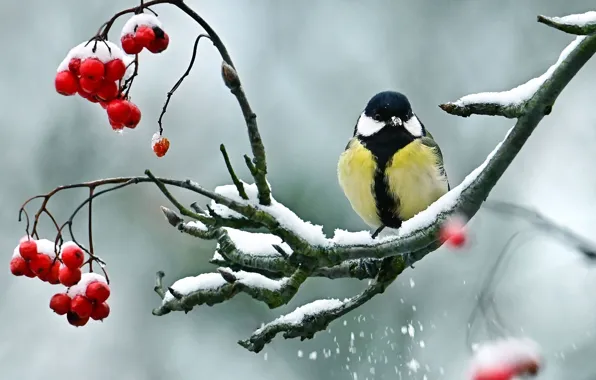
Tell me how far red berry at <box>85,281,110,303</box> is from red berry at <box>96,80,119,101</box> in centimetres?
32

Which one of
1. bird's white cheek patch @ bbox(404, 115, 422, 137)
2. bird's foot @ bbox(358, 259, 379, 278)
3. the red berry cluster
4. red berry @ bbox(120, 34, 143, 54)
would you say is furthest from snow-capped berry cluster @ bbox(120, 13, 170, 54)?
bird's white cheek patch @ bbox(404, 115, 422, 137)

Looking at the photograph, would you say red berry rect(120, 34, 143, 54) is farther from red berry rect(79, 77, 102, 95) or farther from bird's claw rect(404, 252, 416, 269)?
bird's claw rect(404, 252, 416, 269)

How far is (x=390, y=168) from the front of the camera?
2.10 m

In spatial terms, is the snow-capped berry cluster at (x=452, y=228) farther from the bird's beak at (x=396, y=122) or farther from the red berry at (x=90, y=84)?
the bird's beak at (x=396, y=122)

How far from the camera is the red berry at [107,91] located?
136 cm

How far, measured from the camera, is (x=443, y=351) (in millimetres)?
4027

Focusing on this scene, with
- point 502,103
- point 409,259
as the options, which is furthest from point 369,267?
point 502,103

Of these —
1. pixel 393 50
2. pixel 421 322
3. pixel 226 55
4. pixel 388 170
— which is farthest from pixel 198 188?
pixel 393 50

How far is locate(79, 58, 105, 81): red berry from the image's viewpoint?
4.30 ft

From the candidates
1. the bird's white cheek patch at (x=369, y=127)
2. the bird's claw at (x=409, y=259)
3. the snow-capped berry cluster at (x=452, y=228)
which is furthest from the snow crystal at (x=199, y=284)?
the bird's white cheek patch at (x=369, y=127)

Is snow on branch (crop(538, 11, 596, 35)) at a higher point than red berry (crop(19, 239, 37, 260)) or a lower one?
lower

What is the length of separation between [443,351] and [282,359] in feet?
2.53

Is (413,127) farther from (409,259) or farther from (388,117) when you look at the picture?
(409,259)

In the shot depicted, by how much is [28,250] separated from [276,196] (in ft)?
7.48
